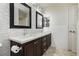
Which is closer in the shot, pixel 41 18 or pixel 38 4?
pixel 38 4

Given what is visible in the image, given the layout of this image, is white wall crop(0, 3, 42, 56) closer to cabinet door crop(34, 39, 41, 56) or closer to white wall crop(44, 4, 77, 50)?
cabinet door crop(34, 39, 41, 56)

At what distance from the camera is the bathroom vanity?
1218mm

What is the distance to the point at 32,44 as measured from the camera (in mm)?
1327

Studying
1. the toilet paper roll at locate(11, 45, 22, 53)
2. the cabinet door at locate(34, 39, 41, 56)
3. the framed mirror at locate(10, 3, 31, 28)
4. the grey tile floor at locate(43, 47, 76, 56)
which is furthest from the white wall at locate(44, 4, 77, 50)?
the toilet paper roll at locate(11, 45, 22, 53)

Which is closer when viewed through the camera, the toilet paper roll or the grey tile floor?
the toilet paper roll

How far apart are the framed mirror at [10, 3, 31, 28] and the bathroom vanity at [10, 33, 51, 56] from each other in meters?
0.20

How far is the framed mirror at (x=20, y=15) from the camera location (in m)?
1.32

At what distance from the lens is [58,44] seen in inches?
58.8

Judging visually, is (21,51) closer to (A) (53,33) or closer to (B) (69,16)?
(A) (53,33)

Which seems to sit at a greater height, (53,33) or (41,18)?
(41,18)

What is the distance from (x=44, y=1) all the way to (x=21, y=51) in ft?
2.33

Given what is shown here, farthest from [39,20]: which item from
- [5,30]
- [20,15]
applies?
[5,30]

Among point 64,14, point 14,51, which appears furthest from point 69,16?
point 14,51

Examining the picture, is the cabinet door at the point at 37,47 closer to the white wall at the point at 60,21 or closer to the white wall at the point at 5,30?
the white wall at the point at 60,21
